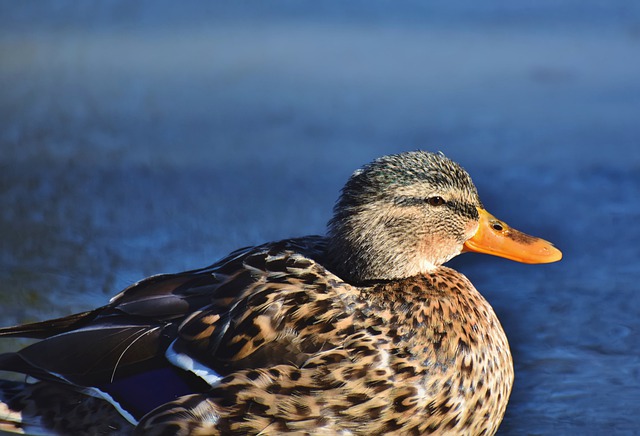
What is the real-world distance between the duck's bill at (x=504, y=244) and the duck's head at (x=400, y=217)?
0.06 m

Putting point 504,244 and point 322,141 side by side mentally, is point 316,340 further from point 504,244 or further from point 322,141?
point 322,141

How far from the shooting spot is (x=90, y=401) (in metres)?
4.52

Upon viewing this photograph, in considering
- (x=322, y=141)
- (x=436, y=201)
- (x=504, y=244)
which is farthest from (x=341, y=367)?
(x=322, y=141)

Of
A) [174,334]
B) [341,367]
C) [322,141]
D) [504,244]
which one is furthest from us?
[322,141]

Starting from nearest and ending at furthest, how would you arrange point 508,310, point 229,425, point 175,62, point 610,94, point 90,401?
1. point 229,425
2. point 90,401
3. point 508,310
4. point 610,94
5. point 175,62

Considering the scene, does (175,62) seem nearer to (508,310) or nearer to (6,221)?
(6,221)

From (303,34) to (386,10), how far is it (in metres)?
0.66

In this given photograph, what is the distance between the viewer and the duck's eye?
183 inches

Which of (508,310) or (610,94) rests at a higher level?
(610,94)

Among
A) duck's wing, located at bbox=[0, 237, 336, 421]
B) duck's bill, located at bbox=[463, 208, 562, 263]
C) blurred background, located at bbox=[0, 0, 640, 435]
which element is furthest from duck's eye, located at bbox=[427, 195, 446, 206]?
blurred background, located at bbox=[0, 0, 640, 435]

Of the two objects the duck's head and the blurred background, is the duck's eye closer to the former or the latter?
the duck's head

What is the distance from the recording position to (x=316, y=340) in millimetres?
4262

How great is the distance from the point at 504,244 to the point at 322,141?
95.5 inches

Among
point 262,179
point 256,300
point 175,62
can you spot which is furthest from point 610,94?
point 256,300
